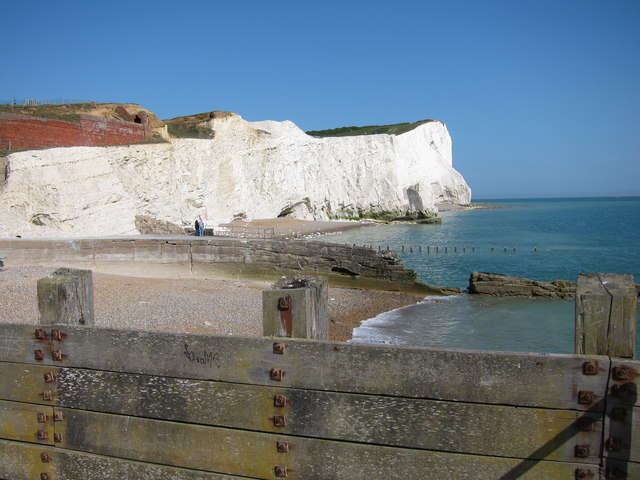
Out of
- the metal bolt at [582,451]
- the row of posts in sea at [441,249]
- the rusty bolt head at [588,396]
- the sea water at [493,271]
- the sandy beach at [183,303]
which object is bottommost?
the sea water at [493,271]

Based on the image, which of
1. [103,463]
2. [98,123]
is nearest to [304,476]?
[103,463]

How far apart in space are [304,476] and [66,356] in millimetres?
1603

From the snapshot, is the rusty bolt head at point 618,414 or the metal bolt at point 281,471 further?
the metal bolt at point 281,471

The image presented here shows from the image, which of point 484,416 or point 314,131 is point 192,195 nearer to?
point 484,416

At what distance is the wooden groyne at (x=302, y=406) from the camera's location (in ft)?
8.23

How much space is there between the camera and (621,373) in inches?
95.3

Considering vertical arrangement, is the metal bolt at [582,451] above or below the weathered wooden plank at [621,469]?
above

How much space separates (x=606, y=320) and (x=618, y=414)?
42 centimetres

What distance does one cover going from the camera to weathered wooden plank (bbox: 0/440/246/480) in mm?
3082

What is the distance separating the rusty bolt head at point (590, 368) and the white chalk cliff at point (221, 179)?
25663mm

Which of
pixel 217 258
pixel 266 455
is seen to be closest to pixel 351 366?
pixel 266 455

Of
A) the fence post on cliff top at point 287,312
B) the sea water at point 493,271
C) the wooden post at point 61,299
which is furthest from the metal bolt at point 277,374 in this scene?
the sea water at point 493,271

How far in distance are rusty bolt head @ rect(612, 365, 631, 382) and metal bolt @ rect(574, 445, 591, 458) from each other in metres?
0.35

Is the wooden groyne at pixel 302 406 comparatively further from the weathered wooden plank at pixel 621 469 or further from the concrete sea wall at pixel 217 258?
the concrete sea wall at pixel 217 258
